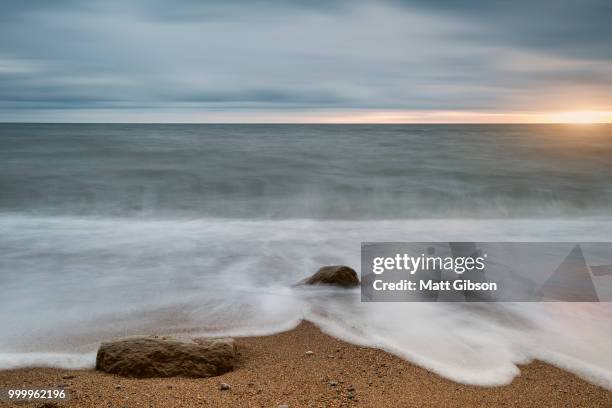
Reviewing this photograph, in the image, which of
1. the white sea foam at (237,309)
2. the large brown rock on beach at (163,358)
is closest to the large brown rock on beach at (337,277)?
the white sea foam at (237,309)

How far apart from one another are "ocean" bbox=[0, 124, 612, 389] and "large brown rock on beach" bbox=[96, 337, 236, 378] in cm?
52

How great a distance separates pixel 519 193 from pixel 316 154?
42.1 ft

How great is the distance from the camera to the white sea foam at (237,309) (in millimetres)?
4082

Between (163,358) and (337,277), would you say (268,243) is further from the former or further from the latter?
(163,358)

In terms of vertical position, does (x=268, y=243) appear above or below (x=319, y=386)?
below

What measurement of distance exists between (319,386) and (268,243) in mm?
5565

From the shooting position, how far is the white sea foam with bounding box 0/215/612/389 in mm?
4082

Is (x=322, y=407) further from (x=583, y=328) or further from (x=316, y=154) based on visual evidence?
(x=316, y=154)

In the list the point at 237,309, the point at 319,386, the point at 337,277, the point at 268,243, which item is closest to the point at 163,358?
the point at 319,386

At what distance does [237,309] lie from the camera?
526 centimetres

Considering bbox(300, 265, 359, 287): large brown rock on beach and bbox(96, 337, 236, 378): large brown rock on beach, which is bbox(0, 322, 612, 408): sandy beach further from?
bbox(300, 265, 359, 287): large brown rock on beach

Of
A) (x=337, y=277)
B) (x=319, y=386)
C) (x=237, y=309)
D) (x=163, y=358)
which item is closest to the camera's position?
(x=319, y=386)

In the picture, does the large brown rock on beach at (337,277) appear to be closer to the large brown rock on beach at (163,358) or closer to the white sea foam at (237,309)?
the white sea foam at (237,309)

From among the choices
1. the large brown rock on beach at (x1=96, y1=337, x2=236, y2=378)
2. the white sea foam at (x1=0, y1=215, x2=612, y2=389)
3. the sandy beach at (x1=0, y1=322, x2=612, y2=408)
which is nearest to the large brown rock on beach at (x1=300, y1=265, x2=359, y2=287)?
the white sea foam at (x1=0, y1=215, x2=612, y2=389)
